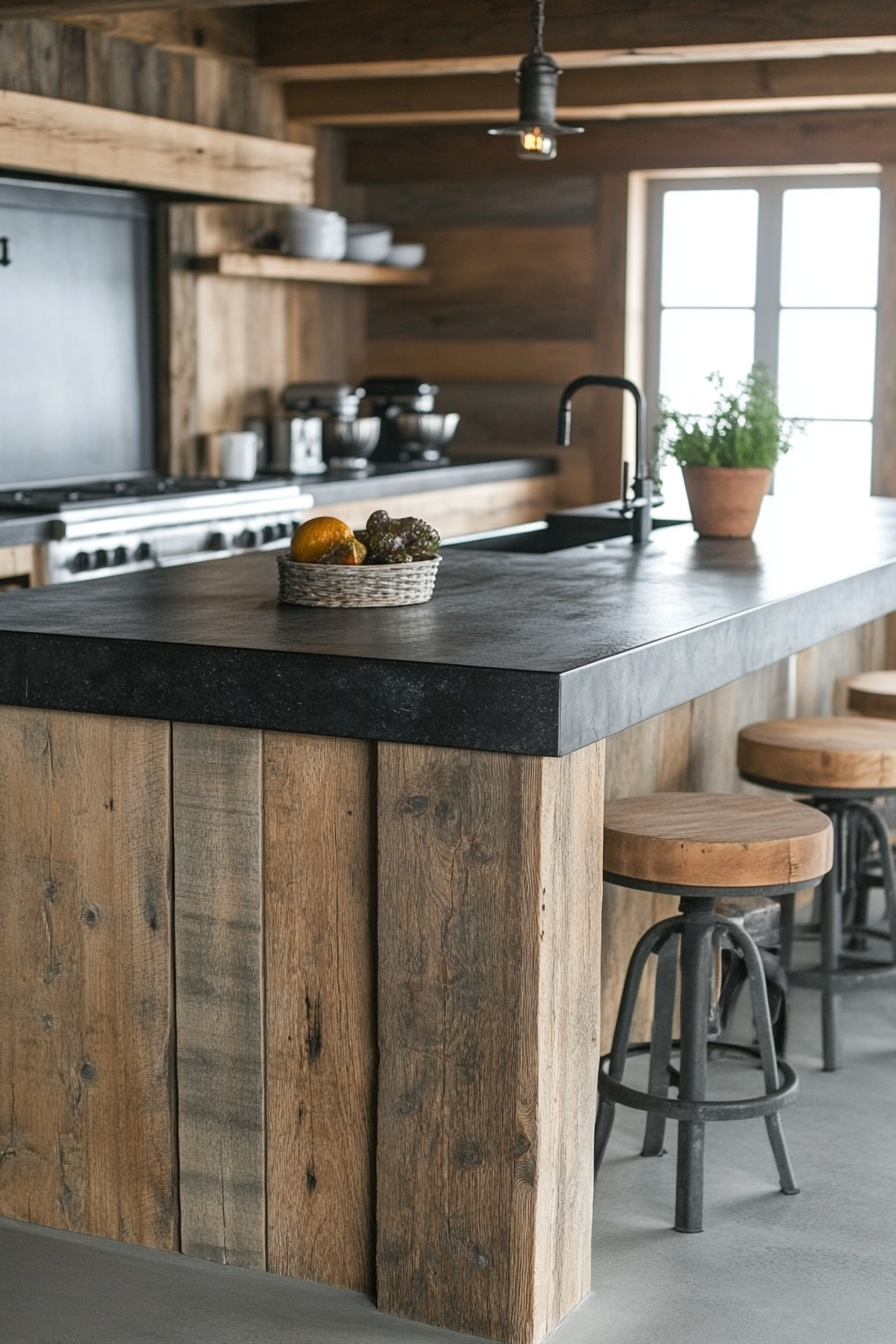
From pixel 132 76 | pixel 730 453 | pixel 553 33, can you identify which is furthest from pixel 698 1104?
pixel 132 76

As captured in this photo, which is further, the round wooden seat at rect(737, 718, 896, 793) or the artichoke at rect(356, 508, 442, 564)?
the round wooden seat at rect(737, 718, 896, 793)

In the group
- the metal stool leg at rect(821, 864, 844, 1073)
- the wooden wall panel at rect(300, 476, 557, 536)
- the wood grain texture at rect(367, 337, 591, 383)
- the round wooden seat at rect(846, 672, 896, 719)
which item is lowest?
the metal stool leg at rect(821, 864, 844, 1073)

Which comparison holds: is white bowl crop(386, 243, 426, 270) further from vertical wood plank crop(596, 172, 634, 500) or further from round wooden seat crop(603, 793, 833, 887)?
round wooden seat crop(603, 793, 833, 887)

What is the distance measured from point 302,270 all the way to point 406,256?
30.6 inches

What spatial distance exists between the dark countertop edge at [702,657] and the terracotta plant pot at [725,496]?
0.57m

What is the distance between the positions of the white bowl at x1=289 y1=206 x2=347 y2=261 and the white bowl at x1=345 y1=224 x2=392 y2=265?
10.6 inches

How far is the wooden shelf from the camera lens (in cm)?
619

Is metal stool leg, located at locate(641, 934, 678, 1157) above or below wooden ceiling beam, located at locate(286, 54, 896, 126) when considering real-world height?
below

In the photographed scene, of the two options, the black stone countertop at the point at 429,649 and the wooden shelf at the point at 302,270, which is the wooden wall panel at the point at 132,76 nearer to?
the wooden shelf at the point at 302,270

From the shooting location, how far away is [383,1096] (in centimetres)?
256

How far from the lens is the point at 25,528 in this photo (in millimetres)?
4695

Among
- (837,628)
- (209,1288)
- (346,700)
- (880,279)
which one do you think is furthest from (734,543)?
(880,279)

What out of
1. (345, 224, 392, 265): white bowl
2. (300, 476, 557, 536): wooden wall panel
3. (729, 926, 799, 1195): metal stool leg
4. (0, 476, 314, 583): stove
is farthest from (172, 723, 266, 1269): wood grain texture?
(345, 224, 392, 265): white bowl

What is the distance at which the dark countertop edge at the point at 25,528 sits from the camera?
183 inches
